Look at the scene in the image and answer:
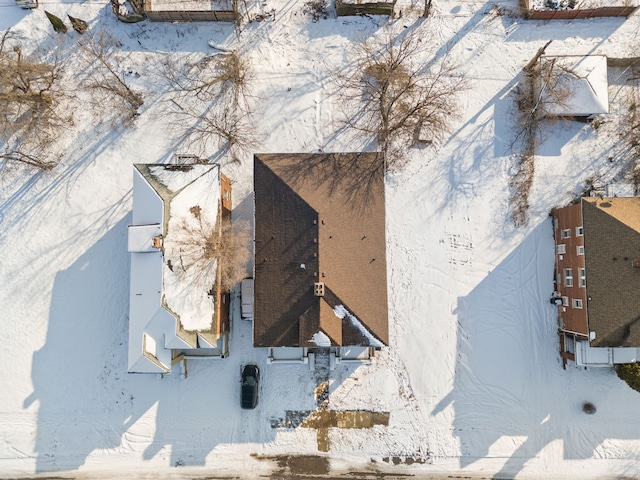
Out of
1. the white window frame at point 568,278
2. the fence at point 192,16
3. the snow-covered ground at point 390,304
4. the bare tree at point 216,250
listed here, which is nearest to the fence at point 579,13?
the snow-covered ground at point 390,304

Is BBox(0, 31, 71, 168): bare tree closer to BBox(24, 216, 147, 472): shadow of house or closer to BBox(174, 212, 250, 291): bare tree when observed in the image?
BBox(24, 216, 147, 472): shadow of house

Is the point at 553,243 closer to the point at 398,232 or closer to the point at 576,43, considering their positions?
the point at 398,232

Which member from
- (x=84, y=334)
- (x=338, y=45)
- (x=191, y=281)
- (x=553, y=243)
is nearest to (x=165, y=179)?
(x=191, y=281)

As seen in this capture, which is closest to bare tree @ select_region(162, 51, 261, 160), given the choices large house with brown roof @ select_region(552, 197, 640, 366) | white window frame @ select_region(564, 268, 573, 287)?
large house with brown roof @ select_region(552, 197, 640, 366)

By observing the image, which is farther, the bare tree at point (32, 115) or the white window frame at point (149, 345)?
the bare tree at point (32, 115)

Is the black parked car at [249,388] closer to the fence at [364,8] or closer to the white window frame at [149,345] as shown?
the white window frame at [149,345]

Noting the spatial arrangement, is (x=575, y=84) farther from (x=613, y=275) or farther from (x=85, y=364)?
(x=85, y=364)
